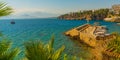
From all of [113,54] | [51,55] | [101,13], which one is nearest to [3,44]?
[51,55]

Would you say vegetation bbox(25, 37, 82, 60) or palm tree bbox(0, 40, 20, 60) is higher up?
palm tree bbox(0, 40, 20, 60)

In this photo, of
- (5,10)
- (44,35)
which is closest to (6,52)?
(5,10)

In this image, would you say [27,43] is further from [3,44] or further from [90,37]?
[90,37]

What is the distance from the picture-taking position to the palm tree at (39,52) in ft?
13.5

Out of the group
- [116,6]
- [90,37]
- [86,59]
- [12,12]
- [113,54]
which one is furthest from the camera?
[116,6]

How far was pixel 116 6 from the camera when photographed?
195500 millimetres

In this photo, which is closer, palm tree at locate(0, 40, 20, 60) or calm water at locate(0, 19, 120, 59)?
palm tree at locate(0, 40, 20, 60)

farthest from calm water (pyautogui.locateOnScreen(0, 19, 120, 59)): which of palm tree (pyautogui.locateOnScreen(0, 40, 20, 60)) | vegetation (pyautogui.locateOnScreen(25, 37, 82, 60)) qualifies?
vegetation (pyautogui.locateOnScreen(25, 37, 82, 60))

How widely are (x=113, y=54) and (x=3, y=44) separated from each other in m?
24.8

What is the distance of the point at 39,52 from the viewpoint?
4176 millimetres

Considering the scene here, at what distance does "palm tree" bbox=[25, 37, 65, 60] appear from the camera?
4121 mm

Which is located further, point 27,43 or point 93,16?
point 93,16

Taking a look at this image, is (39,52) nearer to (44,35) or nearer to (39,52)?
(39,52)

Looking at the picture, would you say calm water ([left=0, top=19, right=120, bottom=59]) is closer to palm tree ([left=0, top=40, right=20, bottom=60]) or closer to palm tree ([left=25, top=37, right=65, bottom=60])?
palm tree ([left=0, top=40, right=20, bottom=60])
